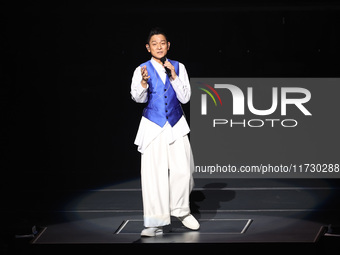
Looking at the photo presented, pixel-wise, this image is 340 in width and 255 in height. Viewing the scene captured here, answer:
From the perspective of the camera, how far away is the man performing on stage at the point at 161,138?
612 centimetres

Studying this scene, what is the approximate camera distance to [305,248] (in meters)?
5.77

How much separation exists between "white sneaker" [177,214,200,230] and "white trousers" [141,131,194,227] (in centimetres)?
17

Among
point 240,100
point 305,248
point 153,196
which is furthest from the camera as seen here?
point 240,100

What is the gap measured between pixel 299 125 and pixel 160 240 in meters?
3.69

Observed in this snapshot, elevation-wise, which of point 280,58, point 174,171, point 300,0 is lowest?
point 174,171

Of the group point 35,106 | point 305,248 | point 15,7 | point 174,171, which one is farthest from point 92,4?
point 305,248

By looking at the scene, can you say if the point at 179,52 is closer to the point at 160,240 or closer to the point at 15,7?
the point at 15,7

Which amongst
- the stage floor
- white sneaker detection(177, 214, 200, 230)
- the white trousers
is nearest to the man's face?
the white trousers

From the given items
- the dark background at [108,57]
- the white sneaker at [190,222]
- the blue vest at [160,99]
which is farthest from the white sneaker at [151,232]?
the dark background at [108,57]

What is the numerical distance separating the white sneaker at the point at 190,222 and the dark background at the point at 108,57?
127 inches

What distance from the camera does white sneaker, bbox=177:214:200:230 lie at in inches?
248

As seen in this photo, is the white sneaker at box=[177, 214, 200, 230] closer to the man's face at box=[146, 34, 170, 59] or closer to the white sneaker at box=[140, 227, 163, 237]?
the white sneaker at box=[140, 227, 163, 237]

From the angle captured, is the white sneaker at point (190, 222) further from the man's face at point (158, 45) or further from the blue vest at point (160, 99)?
the man's face at point (158, 45)

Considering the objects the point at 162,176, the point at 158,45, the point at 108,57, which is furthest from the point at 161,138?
the point at 108,57
